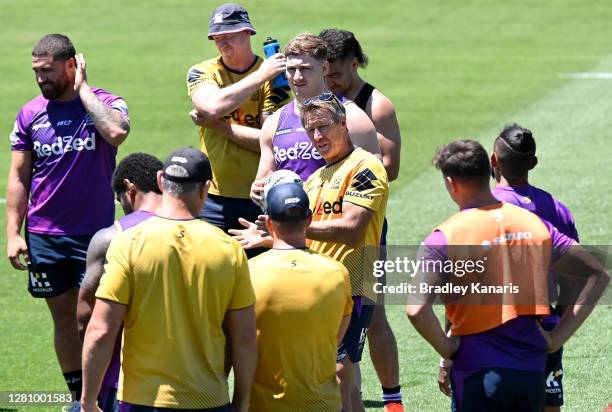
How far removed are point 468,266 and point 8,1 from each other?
22585 mm

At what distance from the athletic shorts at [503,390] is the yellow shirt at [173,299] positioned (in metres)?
1.14

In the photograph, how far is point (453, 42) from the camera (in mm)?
22516

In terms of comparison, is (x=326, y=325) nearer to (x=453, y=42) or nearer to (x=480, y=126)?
(x=480, y=126)

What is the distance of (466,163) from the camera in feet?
18.9

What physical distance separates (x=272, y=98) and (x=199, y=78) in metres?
0.53

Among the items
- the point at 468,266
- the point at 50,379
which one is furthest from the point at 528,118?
the point at 468,266

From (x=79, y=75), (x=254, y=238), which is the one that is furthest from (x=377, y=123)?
(x=79, y=75)

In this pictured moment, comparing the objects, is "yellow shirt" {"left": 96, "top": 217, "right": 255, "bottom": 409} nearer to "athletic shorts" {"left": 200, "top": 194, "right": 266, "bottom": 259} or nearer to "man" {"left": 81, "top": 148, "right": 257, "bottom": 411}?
"man" {"left": 81, "top": 148, "right": 257, "bottom": 411}

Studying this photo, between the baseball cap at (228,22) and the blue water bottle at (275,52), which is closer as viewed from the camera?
the blue water bottle at (275,52)

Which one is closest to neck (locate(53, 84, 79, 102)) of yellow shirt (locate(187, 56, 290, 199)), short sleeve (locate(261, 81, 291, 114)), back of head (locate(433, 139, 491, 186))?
yellow shirt (locate(187, 56, 290, 199))

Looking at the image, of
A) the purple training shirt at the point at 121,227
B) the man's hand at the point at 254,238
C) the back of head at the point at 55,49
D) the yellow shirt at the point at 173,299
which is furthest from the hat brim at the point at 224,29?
the yellow shirt at the point at 173,299

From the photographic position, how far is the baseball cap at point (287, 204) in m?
5.64

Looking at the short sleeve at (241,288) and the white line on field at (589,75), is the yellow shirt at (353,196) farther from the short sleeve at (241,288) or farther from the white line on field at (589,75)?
the white line on field at (589,75)

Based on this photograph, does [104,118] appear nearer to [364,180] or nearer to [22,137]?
[22,137]
